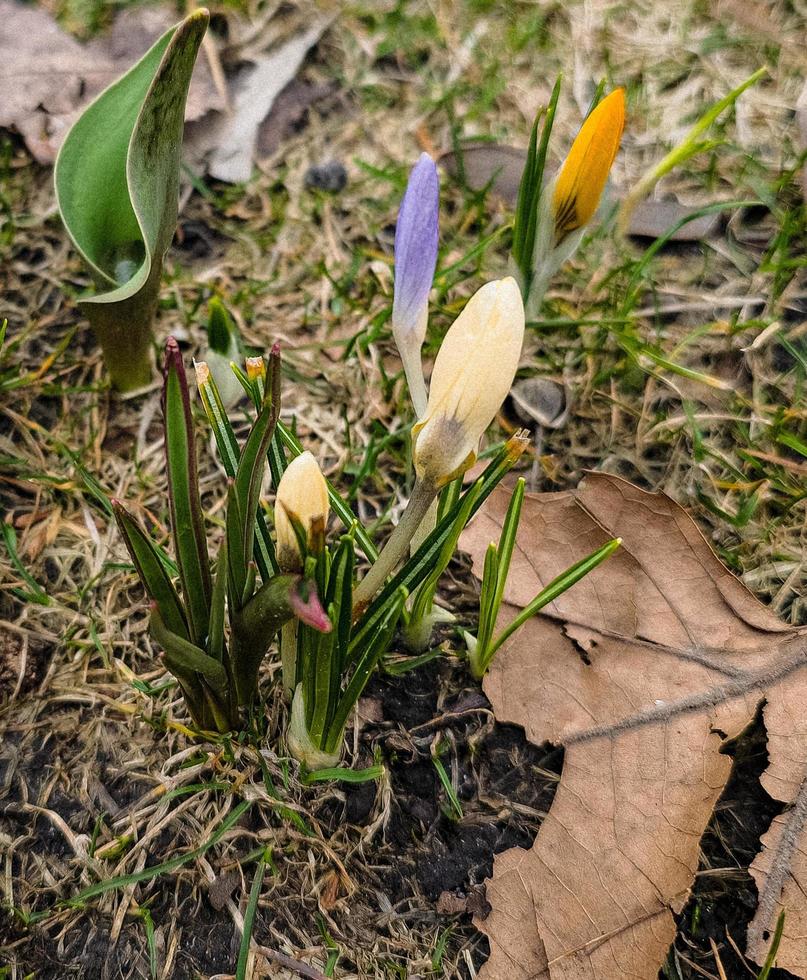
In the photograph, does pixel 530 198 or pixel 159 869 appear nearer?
pixel 159 869

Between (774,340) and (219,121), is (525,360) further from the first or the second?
(219,121)

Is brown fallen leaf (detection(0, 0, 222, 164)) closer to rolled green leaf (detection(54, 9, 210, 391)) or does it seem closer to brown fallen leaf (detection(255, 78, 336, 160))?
brown fallen leaf (detection(255, 78, 336, 160))

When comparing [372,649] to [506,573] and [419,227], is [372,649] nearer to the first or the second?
[506,573]

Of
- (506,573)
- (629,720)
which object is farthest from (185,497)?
(629,720)

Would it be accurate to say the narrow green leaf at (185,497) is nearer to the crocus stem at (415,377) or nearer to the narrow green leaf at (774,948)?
the crocus stem at (415,377)

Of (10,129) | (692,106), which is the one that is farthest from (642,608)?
(10,129)
